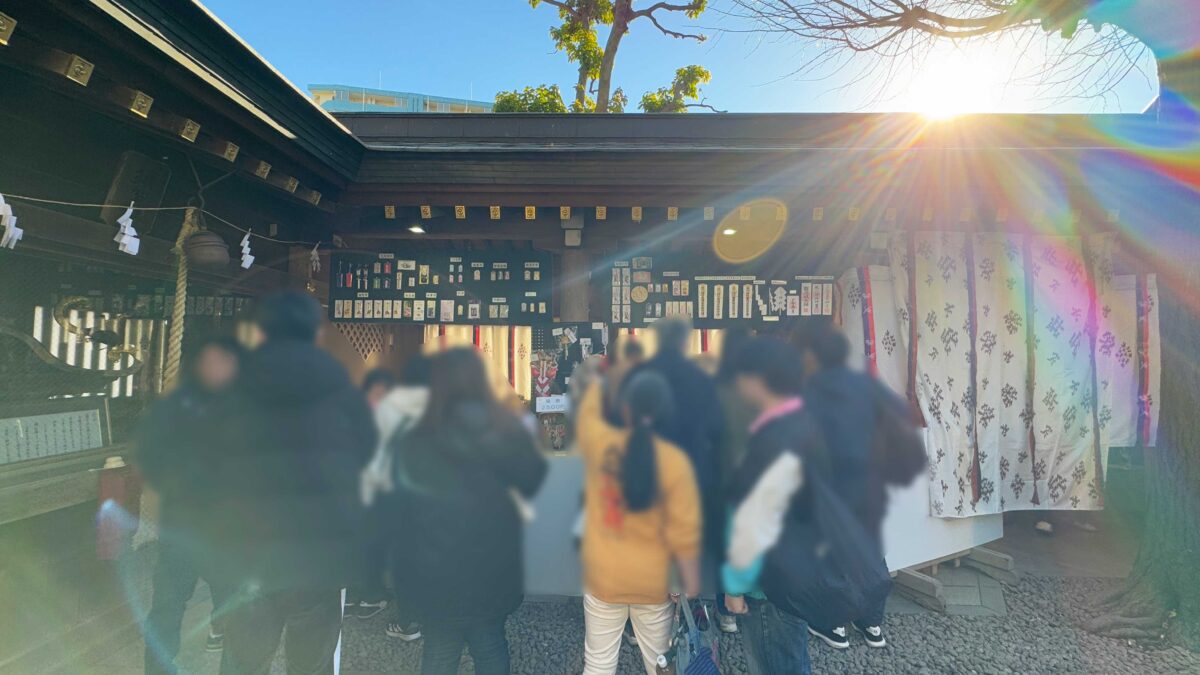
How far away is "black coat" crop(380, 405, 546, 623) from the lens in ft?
2.33

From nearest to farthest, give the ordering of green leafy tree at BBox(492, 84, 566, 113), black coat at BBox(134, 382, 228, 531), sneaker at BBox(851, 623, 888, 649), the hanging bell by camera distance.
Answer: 1. black coat at BBox(134, 382, 228, 531)
2. the hanging bell
3. sneaker at BBox(851, 623, 888, 649)
4. green leafy tree at BBox(492, 84, 566, 113)

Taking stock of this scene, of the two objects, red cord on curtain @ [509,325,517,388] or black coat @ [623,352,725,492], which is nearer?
black coat @ [623,352,725,492]

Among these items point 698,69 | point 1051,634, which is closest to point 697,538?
point 1051,634

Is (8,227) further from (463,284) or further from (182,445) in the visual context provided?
(182,445)

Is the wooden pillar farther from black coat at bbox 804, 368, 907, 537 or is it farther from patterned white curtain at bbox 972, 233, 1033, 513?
black coat at bbox 804, 368, 907, 537

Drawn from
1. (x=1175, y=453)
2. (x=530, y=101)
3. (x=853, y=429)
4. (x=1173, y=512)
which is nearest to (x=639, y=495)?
(x=853, y=429)

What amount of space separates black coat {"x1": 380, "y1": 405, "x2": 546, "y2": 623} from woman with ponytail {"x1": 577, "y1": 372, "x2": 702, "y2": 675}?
111 millimetres

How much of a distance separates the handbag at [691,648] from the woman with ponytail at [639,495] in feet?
5.68

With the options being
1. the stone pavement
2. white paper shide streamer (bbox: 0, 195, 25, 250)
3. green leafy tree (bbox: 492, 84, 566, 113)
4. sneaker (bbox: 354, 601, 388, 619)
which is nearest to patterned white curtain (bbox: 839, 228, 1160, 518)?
the stone pavement

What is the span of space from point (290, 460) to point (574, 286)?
3.97m

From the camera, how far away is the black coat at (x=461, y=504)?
Answer: 710 mm

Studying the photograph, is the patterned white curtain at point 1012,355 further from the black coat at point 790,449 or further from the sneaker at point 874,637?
the sneaker at point 874,637

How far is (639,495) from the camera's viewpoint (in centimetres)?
73

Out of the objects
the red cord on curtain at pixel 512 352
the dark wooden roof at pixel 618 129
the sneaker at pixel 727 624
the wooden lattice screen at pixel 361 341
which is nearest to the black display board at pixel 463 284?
the red cord on curtain at pixel 512 352
